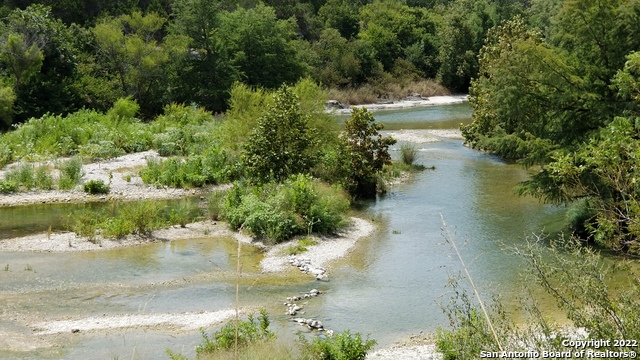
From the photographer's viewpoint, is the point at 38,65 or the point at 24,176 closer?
the point at 24,176

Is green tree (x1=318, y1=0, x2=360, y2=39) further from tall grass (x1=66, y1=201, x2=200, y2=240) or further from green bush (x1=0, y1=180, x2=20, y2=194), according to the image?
tall grass (x1=66, y1=201, x2=200, y2=240)

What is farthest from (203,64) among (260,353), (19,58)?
(260,353)

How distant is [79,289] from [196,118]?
24.6 m

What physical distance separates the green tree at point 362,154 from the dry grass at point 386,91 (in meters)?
35.8

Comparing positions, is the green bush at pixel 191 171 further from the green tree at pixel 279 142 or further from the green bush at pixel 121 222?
the green bush at pixel 121 222

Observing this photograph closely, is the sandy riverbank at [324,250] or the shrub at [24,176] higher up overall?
the shrub at [24,176]

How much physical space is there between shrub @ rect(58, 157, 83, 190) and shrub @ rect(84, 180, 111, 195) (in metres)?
0.78

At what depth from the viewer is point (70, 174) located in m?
30.4

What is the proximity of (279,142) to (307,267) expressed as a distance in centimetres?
857

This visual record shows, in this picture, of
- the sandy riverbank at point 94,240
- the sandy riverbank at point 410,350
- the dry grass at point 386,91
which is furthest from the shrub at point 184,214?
the dry grass at point 386,91

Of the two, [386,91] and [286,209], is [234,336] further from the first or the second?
[386,91]

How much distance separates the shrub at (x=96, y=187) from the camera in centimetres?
2934

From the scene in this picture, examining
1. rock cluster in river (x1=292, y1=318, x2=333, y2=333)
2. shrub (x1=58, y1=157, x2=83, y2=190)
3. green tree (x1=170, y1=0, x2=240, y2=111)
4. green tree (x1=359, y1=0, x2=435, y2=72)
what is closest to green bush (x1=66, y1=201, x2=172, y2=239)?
shrub (x1=58, y1=157, x2=83, y2=190)

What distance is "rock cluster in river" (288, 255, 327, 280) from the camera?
19.3 meters
